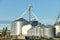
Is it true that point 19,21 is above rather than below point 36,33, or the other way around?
above

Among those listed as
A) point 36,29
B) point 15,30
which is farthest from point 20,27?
point 36,29

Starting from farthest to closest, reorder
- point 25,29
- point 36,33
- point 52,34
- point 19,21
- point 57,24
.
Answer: point 57,24, point 19,21, point 25,29, point 36,33, point 52,34

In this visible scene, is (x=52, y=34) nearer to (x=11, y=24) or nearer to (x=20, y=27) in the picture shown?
(x=20, y=27)

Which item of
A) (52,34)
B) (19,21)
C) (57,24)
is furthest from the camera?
(57,24)

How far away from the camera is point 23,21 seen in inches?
5226

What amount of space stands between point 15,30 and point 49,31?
29742 mm

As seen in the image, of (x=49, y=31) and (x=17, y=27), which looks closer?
(x=49, y=31)

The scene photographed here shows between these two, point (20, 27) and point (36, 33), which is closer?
point (36, 33)

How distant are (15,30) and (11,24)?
8.03m

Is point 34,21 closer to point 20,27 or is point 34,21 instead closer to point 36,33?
point 20,27

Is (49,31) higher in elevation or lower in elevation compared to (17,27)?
lower

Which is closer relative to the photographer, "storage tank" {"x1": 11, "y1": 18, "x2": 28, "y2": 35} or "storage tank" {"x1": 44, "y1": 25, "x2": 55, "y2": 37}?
"storage tank" {"x1": 44, "y1": 25, "x2": 55, "y2": 37}

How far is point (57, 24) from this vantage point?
139m

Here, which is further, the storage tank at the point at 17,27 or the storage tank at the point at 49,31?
the storage tank at the point at 17,27
